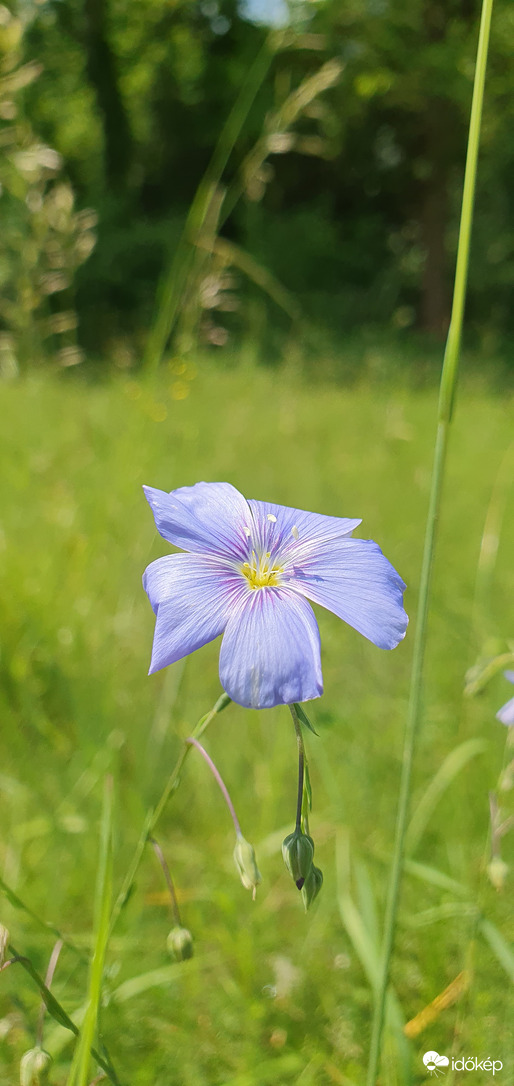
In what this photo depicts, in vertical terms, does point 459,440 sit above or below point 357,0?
below

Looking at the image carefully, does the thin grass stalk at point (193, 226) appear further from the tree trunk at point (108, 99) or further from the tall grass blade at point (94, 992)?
the tree trunk at point (108, 99)

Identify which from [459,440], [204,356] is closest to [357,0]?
[204,356]

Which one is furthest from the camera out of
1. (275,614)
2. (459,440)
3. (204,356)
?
(204,356)

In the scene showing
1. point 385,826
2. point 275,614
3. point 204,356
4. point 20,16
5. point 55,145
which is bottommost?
point 385,826

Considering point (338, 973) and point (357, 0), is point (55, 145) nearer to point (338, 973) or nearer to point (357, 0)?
point (357, 0)

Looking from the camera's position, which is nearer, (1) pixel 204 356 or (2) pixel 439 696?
(2) pixel 439 696

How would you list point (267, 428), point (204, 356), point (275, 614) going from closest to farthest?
point (275, 614), point (267, 428), point (204, 356)

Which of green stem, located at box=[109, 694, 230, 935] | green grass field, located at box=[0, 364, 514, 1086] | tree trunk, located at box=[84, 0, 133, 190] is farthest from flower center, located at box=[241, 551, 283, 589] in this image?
tree trunk, located at box=[84, 0, 133, 190]
